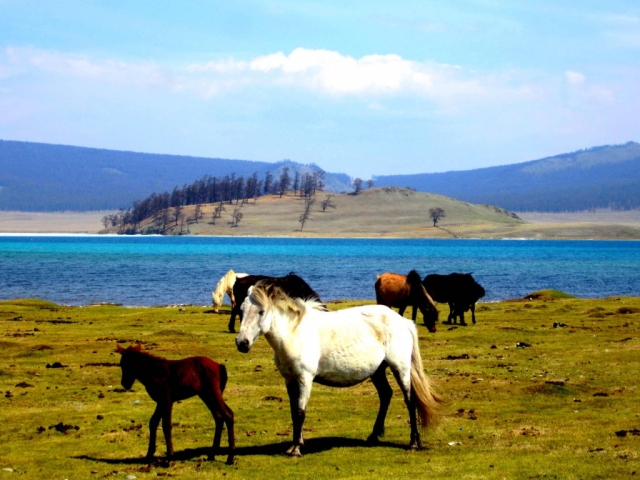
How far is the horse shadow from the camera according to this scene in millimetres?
12633

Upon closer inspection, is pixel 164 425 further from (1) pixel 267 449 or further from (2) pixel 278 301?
(2) pixel 278 301

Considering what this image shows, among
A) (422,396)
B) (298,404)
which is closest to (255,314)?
(298,404)

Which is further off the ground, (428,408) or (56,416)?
(428,408)

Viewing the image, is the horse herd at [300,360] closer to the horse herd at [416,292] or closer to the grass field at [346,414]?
the grass field at [346,414]

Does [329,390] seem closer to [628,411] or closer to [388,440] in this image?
[388,440]

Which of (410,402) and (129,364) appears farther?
(410,402)

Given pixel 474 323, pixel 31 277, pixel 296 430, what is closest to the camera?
pixel 296 430

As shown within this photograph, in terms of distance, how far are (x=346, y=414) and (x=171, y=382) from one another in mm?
5081

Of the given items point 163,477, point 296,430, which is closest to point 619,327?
point 296,430

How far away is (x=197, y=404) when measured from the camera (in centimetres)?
1738

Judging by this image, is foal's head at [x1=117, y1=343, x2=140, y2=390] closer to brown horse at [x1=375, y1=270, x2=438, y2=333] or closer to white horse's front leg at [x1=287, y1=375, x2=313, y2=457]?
white horse's front leg at [x1=287, y1=375, x2=313, y2=457]

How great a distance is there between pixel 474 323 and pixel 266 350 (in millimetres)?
10712

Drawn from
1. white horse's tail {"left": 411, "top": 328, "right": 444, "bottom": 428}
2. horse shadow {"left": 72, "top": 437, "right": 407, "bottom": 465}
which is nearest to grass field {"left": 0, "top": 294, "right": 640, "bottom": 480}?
horse shadow {"left": 72, "top": 437, "right": 407, "bottom": 465}

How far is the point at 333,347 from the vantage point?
42.9 ft
